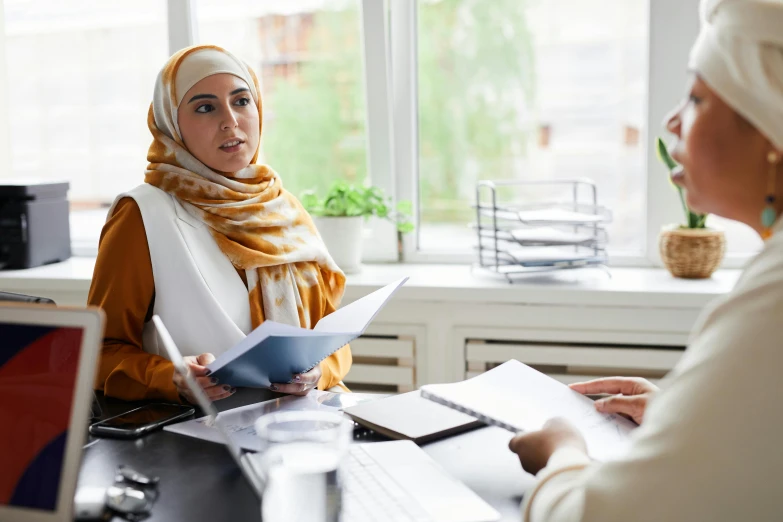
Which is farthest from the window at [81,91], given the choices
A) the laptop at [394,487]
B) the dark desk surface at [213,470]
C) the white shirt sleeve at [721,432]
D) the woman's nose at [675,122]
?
the white shirt sleeve at [721,432]

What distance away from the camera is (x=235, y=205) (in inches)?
74.7

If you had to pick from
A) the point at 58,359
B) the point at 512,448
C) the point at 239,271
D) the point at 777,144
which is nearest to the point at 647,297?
the point at 239,271

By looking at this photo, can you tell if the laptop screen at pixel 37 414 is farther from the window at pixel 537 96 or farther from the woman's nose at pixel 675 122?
the window at pixel 537 96

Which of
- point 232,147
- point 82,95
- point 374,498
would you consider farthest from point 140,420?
point 82,95

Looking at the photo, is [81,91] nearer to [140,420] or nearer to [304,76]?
[304,76]

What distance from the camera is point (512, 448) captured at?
1.12 meters

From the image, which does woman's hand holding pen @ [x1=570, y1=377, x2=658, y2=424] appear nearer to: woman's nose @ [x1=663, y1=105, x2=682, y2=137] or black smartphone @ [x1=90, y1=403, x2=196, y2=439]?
woman's nose @ [x1=663, y1=105, x2=682, y2=137]

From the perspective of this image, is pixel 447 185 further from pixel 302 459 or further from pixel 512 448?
pixel 302 459

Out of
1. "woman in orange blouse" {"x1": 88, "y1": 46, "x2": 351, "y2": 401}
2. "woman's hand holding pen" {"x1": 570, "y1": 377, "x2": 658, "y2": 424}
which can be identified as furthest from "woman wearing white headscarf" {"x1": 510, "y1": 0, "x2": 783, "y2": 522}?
→ "woman in orange blouse" {"x1": 88, "y1": 46, "x2": 351, "y2": 401}

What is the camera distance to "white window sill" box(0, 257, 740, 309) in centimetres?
241

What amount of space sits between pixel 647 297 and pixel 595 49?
37.0 inches

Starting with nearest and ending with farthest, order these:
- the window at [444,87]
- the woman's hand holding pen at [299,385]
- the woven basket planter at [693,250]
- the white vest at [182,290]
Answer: the woman's hand holding pen at [299,385]
the white vest at [182,290]
the woven basket planter at [693,250]
the window at [444,87]

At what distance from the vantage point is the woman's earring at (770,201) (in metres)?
0.85

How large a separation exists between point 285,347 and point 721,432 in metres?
0.71
